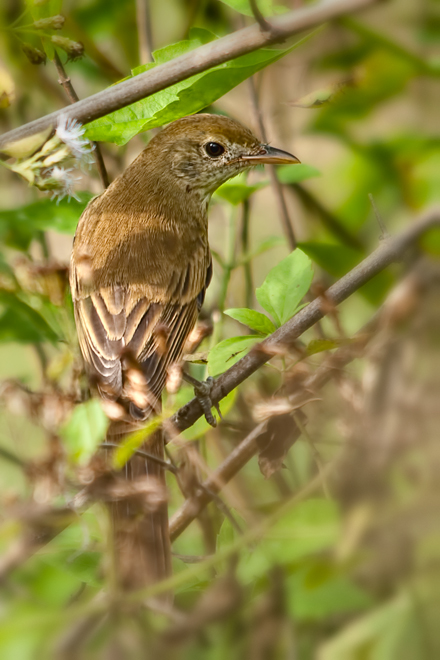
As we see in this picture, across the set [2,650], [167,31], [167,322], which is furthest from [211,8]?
[2,650]

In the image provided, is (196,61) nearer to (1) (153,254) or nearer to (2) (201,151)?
(1) (153,254)

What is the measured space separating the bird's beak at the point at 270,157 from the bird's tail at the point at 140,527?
1500 millimetres

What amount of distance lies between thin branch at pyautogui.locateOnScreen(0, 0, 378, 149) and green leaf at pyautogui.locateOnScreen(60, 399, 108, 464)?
90cm

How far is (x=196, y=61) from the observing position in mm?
2082

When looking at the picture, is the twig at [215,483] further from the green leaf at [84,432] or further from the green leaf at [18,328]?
the green leaf at [18,328]

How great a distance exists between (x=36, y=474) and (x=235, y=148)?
2.40 meters

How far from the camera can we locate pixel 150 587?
6.18 ft

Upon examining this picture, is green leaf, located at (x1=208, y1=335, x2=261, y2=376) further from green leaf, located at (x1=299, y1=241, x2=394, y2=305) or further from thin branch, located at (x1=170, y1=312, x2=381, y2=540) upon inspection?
green leaf, located at (x1=299, y1=241, x2=394, y2=305)

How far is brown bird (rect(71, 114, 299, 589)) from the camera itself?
289 cm

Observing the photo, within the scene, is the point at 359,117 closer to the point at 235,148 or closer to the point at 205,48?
the point at 235,148

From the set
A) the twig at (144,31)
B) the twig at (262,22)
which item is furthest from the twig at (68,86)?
the twig at (262,22)

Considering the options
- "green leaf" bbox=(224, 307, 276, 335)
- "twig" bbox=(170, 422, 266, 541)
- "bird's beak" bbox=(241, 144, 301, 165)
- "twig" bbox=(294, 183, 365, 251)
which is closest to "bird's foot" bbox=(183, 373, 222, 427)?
"twig" bbox=(170, 422, 266, 541)

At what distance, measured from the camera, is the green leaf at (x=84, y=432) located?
1687 millimetres

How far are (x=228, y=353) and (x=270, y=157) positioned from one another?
1636mm
